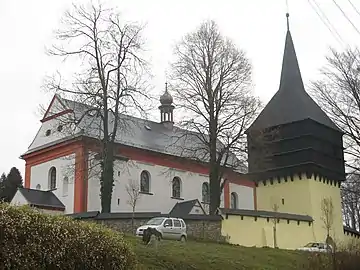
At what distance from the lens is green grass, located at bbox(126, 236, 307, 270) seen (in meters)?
20.0

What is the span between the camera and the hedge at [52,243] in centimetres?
1208

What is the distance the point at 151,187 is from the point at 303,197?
11373 millimetres

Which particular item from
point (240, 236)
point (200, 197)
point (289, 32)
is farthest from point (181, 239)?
point (289, 32)

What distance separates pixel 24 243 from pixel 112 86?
24.5 meters

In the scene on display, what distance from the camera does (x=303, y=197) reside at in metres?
42.7

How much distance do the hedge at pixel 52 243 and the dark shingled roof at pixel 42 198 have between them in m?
28.2

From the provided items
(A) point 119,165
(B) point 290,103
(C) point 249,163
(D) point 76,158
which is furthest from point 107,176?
(B) point 290,103

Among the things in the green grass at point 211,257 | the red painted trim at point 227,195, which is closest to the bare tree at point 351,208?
the red painted trim at point 227,195

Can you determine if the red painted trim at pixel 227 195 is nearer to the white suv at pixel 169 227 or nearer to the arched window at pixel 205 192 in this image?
the arched window at pixel 205 192

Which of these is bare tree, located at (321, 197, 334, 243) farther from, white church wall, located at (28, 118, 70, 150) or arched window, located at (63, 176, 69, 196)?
white church wall, located at (28, 118, 70, 150)

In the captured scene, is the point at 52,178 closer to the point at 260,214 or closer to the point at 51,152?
the point at 51,152

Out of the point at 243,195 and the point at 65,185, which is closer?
the point at 65,185

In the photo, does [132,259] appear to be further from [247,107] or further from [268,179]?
[268,179]

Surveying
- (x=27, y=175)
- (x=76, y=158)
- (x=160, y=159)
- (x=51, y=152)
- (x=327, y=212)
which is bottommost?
(x=327, y=212)
